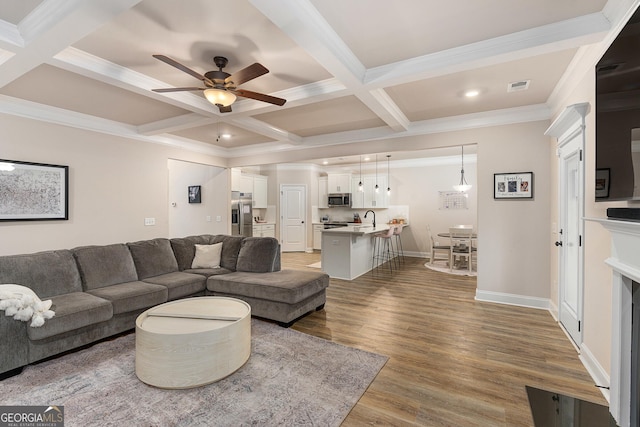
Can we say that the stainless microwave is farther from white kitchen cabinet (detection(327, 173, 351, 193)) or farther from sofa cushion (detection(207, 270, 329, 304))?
sofa cushion (detection(207, 270, 329, 304))

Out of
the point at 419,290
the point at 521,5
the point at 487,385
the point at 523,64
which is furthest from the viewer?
the point at 419,290

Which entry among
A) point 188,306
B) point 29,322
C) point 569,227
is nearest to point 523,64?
point 569,227

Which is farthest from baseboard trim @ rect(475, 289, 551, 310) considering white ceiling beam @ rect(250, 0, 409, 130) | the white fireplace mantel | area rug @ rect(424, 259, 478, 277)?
white ceiling beam @ rect(250, 0, 409, 130)

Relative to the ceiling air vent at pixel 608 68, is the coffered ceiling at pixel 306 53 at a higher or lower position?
higher

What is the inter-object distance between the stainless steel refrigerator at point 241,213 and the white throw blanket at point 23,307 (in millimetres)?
5070

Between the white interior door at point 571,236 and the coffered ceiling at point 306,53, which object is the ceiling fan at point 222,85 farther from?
the white interior door at point 571,236

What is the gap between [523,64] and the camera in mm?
2768

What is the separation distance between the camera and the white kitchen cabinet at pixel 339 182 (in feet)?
29.5

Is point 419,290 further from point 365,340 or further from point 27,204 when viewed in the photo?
point 27,204

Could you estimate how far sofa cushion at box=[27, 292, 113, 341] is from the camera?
2441mm

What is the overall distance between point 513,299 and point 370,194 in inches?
200

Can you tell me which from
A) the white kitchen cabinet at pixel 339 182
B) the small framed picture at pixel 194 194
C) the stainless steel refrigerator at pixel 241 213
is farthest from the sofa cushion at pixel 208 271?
the white kitchen cabinet at pixel 339 182

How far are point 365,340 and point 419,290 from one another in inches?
86.2

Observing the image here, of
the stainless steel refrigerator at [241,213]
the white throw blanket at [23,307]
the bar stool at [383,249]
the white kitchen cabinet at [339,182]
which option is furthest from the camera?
the white kitchen cabinet at [339,182]
